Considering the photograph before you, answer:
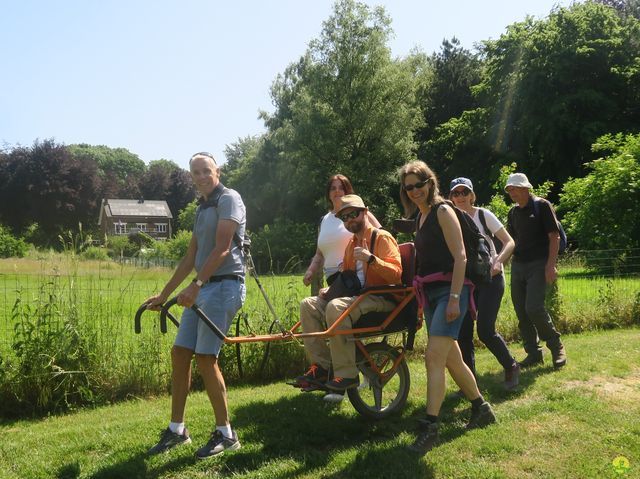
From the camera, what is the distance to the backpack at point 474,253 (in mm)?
4793

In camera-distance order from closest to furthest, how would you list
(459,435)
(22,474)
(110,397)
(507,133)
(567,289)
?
(22,474) → (459,435) → (110,397) → (567,289) → (507,133)

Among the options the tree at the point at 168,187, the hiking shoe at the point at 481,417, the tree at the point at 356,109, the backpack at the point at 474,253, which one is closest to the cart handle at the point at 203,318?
the backpack at the point at 474,253

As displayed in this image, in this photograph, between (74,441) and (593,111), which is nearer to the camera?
(74,441)

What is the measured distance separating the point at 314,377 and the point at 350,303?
66 centimetres

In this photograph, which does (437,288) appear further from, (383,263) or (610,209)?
(610,209)

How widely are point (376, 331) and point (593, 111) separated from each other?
31054 mm

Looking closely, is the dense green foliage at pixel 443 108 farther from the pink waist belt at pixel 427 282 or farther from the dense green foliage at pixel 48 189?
the pink waist belt at pixel 427 282

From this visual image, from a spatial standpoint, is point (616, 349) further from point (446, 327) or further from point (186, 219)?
point (186, 219)

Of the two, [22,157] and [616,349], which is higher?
[22,157]

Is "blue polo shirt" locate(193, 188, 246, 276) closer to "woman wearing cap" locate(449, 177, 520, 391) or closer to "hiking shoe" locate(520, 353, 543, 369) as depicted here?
"woman wearing cap" locate(449, 177, 520, 391)

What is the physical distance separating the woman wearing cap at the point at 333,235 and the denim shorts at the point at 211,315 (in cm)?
143

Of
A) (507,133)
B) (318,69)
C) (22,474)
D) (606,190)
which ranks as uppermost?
(318,69)

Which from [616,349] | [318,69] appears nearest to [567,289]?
[616,349]

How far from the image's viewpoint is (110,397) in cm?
658
